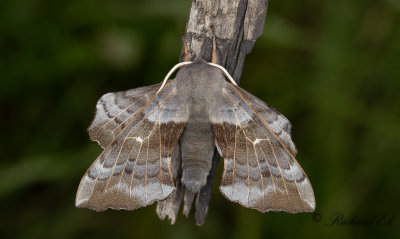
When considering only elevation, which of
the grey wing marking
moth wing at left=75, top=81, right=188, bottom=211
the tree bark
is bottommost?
moth wing at left=75, top=81, right=188, bottom=211

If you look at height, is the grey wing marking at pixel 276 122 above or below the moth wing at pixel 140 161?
above

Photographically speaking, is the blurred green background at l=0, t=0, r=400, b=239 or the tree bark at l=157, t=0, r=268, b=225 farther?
A: the blurred green background at l=0, t=0, r=400, b=239

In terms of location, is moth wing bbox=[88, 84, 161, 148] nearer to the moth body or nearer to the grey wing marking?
the moth body

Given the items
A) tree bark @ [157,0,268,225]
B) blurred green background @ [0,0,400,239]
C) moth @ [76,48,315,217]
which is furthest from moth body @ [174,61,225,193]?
blurred green background @ [0,0,400,239]

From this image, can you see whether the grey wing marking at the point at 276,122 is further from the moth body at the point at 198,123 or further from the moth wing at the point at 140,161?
the moth wing at the point at 140,161

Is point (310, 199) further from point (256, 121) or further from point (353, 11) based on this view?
point (353, 11)

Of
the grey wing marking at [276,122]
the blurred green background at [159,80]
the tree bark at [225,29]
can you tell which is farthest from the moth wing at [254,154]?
the blurred green background at [159,80]
